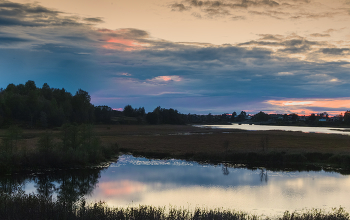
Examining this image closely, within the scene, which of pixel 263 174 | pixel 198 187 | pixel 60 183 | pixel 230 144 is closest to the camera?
pixel 198 187

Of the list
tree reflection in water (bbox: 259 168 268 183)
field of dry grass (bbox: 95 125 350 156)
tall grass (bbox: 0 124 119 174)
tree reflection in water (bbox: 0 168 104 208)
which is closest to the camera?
tree reflection in water (bbox: 0 168 104 208)

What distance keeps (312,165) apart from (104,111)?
538 feet

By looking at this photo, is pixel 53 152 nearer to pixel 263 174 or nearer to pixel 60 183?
pixel 60 183

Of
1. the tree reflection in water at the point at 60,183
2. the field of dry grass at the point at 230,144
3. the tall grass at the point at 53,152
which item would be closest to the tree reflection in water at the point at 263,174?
the field of dry grass at the point at 230,144

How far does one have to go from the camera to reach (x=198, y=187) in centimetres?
2584

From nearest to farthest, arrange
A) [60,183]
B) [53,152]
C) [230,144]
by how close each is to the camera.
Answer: [60,183]
[53,152]
[230,144]

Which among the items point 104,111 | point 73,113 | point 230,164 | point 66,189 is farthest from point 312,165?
point 104,111

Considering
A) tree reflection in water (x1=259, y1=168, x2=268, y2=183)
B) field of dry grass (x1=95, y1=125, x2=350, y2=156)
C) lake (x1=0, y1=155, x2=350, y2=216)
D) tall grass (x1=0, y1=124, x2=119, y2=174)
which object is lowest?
tree reflection in water (x1=259, y1=168, x2=268, y2=183)

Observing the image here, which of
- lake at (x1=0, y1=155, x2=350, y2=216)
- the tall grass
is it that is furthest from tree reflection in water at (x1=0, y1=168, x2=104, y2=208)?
the tall grass

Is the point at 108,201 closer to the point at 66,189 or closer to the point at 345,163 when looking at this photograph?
the point at 66,189

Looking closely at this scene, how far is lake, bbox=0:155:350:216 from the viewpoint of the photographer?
69.1ft

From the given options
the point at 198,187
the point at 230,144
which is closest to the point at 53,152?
the point at 198,187

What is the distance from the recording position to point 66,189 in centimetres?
2514

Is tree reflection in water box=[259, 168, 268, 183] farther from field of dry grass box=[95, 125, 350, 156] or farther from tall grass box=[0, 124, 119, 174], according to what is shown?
tall grass box=[0, 124, 119, 174]
